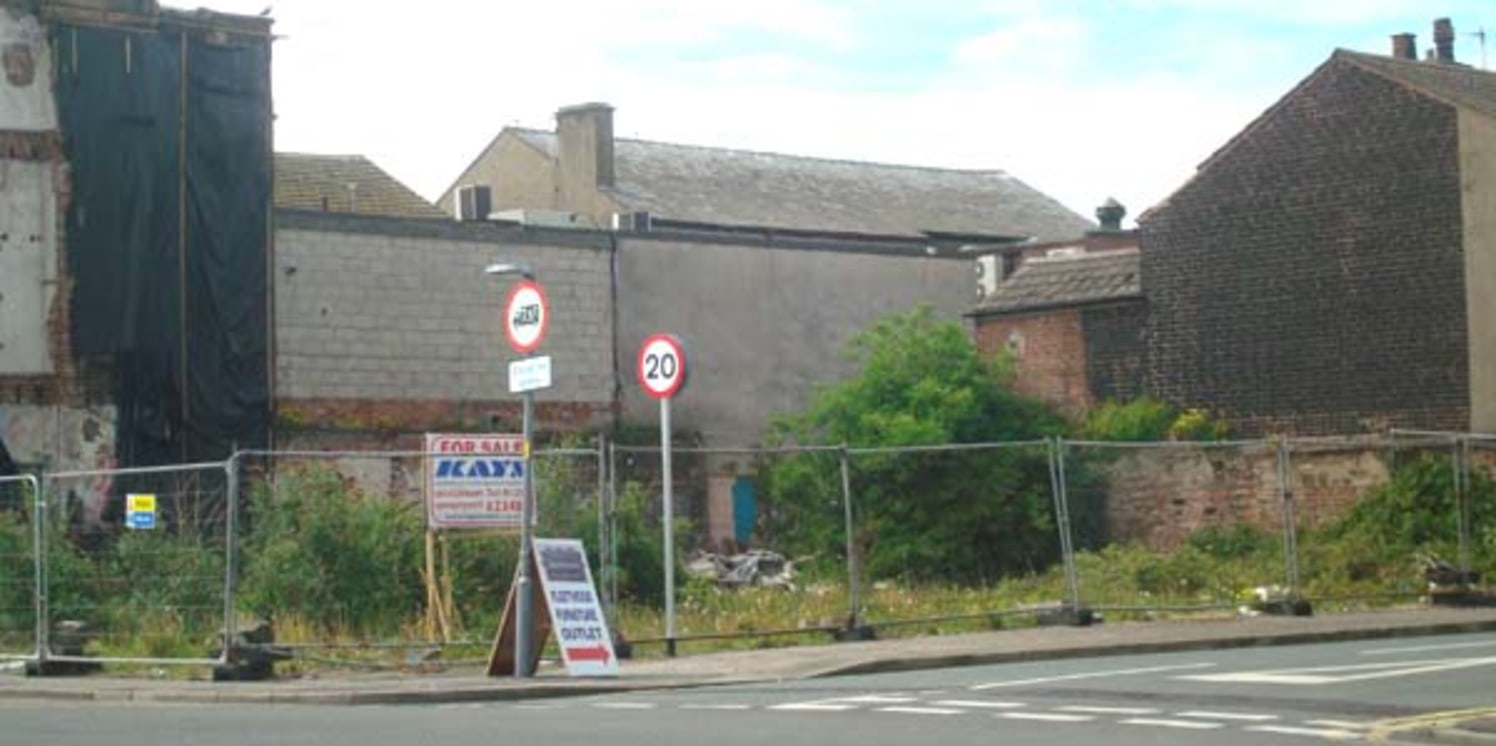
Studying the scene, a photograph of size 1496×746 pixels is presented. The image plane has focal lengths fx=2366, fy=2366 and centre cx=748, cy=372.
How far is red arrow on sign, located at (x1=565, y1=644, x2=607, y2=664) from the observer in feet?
73.0

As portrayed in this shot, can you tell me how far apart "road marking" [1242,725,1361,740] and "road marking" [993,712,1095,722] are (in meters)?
1.30

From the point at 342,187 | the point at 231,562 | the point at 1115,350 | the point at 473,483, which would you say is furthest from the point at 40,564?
the point at 342,187

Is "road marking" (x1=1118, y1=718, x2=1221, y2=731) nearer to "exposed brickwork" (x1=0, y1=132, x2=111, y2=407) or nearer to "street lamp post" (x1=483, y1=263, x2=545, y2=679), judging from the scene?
"street lamp post" (x1=483, y1=263, x2=545, y2=679)

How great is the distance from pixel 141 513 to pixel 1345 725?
14.7 metres

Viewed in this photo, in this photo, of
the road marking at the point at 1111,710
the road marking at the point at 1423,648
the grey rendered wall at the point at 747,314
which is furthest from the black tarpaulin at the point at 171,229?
the road marking at the point at 1111,710

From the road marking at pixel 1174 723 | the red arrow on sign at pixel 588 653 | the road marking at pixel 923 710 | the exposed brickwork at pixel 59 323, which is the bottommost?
the road marking at pixel 923 710

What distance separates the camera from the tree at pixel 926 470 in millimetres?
36031

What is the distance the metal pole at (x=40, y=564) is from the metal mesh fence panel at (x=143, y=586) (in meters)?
Result: 0.08

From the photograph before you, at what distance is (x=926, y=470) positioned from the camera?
37.2 m

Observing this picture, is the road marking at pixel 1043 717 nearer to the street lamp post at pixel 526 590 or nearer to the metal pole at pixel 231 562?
the street lamp post at pixel 526 590

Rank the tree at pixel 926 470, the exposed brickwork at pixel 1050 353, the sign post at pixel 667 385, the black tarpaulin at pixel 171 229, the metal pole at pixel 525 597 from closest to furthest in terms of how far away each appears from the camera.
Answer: the metal pole at pixel 525 597 → the sign post at pixel 667 385 → the tree at pixel 926 470 → the black tarpaulin at pixel 171 229 → the exposed brickwork at pixel 1050 353

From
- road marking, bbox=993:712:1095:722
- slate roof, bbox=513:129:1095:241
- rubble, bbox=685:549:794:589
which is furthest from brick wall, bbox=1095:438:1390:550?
slate roof, bbox=513:129:1095:241

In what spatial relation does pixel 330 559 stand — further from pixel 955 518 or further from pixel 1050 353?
pixel 1050 353

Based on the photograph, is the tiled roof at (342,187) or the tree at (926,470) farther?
the tiled roof at (342,187)
